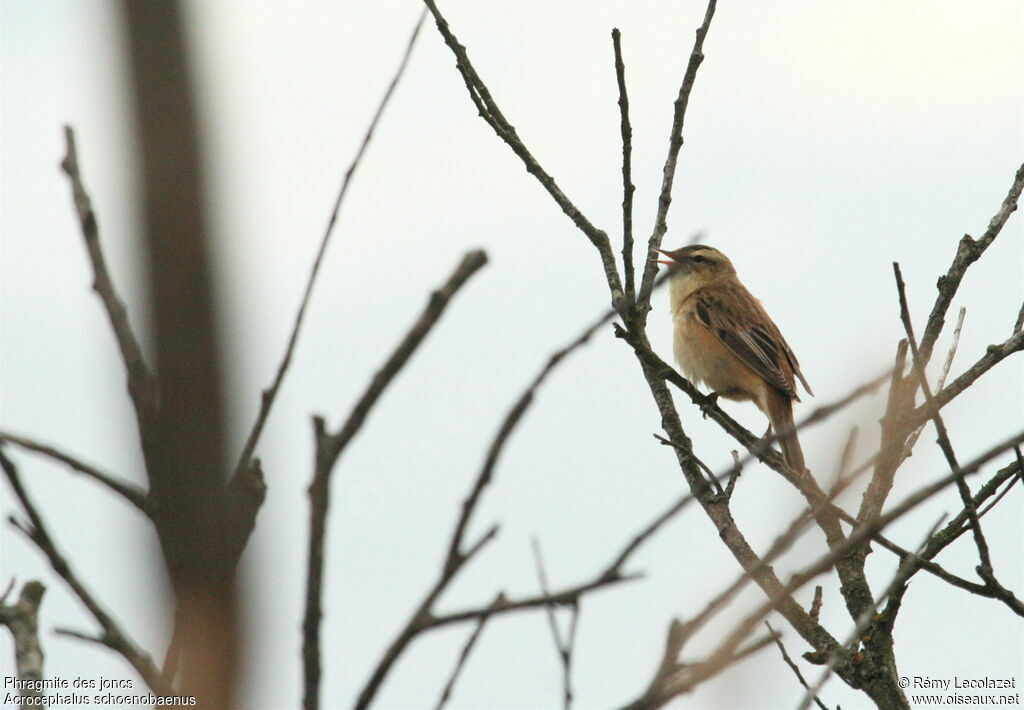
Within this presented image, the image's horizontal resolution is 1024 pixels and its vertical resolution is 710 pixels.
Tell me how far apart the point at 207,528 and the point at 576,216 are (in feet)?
13.4

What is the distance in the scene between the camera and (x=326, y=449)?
4.82ft

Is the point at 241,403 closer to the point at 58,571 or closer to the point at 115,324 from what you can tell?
the point at 115,324

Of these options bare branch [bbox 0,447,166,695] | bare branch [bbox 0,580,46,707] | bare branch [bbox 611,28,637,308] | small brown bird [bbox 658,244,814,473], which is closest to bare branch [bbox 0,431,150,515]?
bare branch [bbox 0,447,166,695]

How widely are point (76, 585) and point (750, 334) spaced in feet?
26.7

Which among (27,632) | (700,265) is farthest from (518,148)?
(700,265)

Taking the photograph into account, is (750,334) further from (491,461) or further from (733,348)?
(491,461)

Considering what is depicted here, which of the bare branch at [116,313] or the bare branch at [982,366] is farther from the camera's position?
the bare branch at [982,366]

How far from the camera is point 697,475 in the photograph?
490 centimetres

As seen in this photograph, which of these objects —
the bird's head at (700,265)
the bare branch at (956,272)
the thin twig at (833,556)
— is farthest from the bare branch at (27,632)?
the bird's head at (700,265)

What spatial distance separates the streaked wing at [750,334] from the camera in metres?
9.10

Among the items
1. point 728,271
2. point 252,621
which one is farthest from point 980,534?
point 728,271

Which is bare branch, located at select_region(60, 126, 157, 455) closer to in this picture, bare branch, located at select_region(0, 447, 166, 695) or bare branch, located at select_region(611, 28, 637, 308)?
bare branch, located at select_region(0, 447, 166, 695)

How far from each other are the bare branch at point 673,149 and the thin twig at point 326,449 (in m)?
3.29

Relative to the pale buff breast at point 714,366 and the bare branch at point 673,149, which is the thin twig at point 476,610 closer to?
the bare branch at point 673,149
